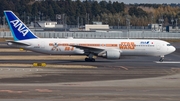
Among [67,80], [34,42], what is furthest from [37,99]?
[34,42]

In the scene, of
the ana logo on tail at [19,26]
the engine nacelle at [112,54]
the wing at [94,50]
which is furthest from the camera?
the ana logo on tail at [19,26]

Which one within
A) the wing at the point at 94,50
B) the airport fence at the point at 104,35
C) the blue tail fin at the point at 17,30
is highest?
the blue tail fin at the point at 17,30

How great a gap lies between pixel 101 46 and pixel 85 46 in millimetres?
1864

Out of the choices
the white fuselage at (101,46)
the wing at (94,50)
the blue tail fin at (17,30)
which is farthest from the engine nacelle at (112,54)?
the blue tail fin at (17,30)

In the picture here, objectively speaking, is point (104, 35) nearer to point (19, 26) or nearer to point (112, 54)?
point (19, 26)

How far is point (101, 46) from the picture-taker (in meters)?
62.8

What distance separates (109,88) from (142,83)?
4.39 metres

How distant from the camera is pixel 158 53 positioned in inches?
2515

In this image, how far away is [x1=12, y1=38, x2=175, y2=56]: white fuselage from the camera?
62.1 metres

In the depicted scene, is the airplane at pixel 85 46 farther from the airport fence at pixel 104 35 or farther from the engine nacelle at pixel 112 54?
the airport fence at pixel 104 35

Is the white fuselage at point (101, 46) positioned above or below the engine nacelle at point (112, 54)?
above

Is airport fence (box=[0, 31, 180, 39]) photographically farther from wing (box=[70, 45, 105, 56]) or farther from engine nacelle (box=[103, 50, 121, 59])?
engine nacelle (box=[103, 50, 121, 59])

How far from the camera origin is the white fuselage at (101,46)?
204 ft

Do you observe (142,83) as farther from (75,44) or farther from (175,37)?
(175,37)
